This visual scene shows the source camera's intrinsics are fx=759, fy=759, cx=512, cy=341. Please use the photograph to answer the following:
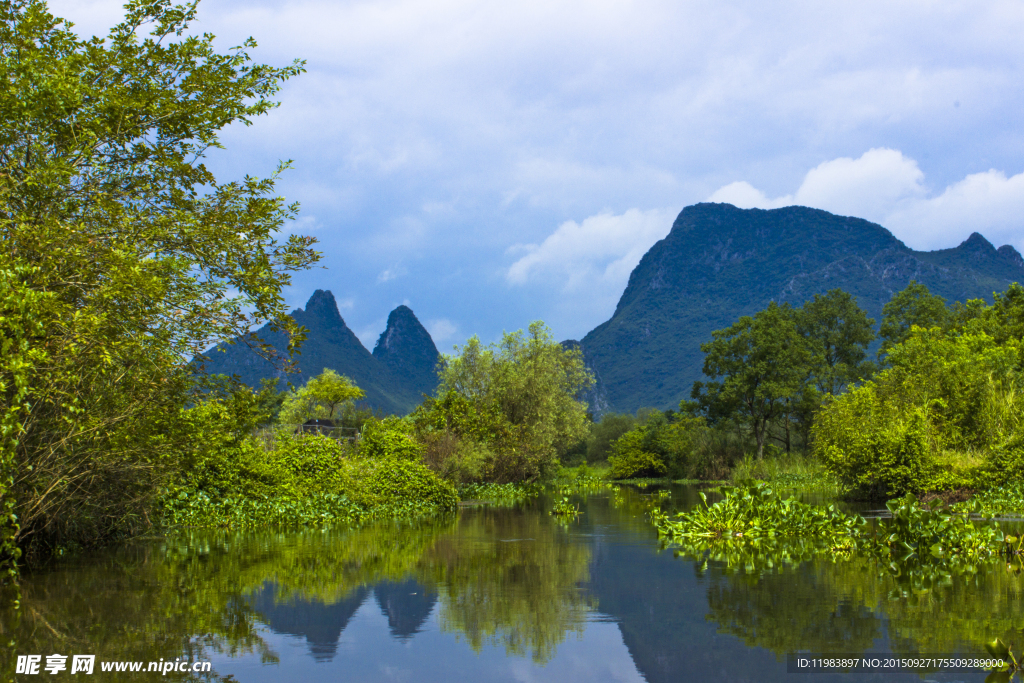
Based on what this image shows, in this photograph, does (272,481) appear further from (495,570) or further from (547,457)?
(547,457)

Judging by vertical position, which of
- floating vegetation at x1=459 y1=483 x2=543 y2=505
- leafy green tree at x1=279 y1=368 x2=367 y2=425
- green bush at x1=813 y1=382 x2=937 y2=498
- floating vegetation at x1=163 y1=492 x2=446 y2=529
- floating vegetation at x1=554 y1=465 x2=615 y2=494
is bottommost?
floating vegetation at x1=554 y1=465 x2=615 y2=494

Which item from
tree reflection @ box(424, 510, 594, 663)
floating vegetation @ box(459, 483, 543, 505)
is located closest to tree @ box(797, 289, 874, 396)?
floating vegetation @ box(459, 483, 543, 505)

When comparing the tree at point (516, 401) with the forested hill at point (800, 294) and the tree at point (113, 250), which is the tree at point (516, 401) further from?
the forested hill at point (800, 294)

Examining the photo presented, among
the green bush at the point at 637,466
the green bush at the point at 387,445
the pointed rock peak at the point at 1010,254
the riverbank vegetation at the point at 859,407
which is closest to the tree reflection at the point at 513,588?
the green bush at the point at 387,445

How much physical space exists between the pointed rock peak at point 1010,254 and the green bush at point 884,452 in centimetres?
17001

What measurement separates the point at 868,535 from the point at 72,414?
51.0 ft

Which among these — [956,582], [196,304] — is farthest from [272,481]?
[956,582]

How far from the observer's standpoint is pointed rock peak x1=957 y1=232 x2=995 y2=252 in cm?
17025

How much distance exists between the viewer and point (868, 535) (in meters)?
16.5

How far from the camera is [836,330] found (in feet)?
239

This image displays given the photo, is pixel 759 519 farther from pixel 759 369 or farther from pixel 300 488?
pixel 759 369

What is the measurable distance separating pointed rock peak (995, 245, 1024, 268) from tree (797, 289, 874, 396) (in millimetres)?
125047

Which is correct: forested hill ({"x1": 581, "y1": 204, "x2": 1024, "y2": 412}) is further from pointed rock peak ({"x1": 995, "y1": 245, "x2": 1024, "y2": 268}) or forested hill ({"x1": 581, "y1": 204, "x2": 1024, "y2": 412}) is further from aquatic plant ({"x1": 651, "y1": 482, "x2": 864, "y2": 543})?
aquatic plant ({"x1": 651, "y1": 482, "x2": 864, "y2": 543})

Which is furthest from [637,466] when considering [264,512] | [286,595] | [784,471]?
[286,595]
